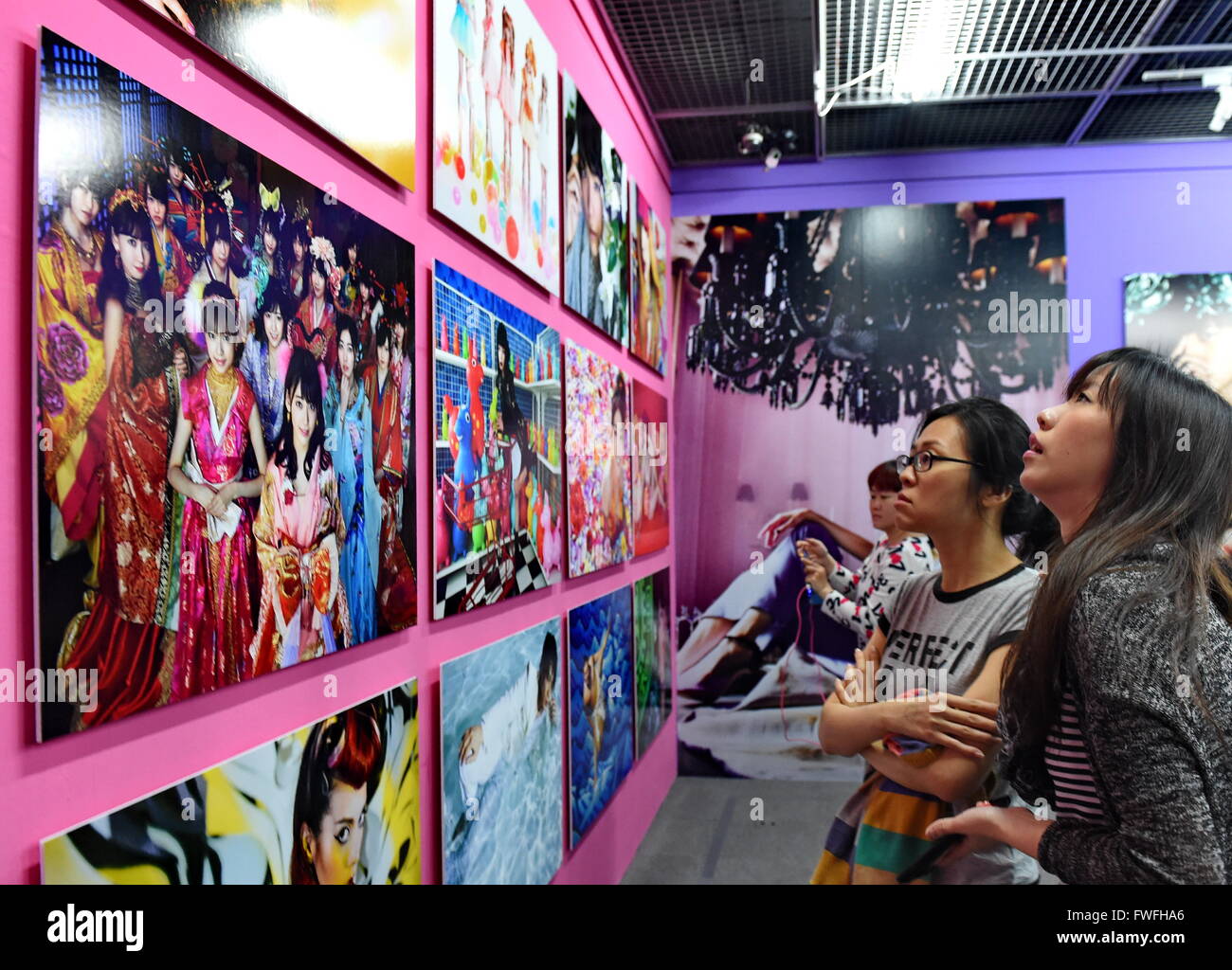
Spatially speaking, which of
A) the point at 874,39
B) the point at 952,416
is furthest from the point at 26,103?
the point at 874,39

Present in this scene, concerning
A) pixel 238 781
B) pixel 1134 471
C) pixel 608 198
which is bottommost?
pixel 238 781

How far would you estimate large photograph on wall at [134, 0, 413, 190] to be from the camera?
127cm

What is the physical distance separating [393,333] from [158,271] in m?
0.66

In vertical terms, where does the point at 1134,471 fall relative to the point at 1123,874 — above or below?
above

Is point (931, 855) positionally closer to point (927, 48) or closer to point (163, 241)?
point (163, 241)

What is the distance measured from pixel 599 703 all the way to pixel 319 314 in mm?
2222

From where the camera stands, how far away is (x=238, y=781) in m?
1.28

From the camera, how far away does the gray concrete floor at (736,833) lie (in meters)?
3.82

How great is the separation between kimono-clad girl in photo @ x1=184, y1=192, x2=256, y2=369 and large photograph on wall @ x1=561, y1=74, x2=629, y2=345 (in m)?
1.78

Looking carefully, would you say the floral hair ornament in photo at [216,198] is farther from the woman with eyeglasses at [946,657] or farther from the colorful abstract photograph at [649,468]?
the colorful abstract photograph at [649,468]

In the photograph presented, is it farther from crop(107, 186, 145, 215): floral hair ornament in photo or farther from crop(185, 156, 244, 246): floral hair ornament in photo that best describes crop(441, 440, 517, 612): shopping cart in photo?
crop(107, 186, 145, 215): floral hair ornament in photo

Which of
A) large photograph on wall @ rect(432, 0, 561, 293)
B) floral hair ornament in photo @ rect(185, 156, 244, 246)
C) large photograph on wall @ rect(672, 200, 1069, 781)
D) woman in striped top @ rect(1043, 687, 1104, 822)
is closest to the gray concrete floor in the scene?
large photograph on wall @ rect(672, 200, 1069, 781)

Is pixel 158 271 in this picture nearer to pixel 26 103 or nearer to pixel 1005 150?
pixel 26 103

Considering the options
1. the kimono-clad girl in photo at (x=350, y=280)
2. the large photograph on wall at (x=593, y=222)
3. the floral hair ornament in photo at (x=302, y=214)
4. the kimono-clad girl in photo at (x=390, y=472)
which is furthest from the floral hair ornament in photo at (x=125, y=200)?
the large photograph on wall at (x=593, y=222)
